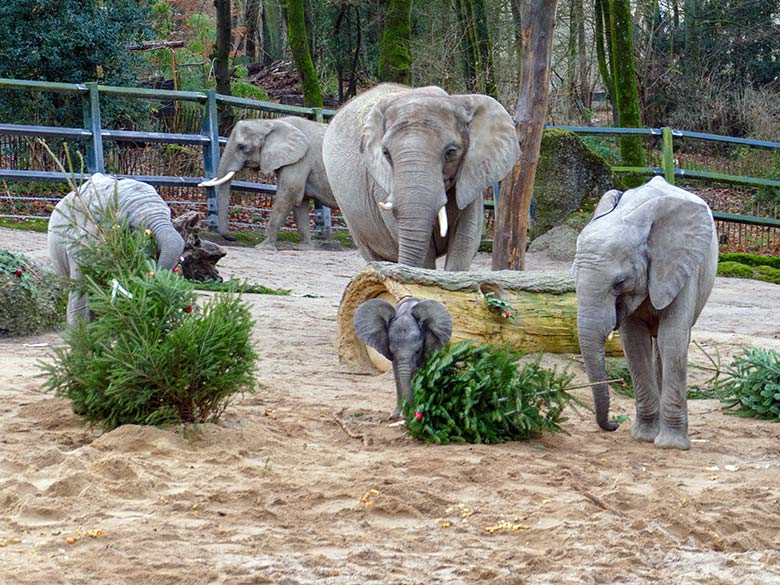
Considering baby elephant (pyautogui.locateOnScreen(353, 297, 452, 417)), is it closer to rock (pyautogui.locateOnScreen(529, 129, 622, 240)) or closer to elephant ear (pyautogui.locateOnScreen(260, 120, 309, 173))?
elephant ear (pyautogui.locateOnScreen(260, 120, 309, 173))

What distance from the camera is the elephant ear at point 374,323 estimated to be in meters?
6.55

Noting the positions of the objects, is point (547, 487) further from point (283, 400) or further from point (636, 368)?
point (283, 400)

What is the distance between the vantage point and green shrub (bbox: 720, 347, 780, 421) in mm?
7664

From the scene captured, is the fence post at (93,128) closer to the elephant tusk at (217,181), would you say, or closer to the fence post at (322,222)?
the elephant tusk at (217,181)

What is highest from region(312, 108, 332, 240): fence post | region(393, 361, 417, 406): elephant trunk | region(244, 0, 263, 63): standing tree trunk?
region(244, 0, 263, 63): standing tree trunk

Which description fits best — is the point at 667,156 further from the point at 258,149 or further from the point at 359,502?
the point at 359,502

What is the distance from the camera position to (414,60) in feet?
85.6

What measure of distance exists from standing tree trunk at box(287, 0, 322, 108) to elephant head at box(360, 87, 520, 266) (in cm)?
1283

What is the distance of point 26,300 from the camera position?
977 cm

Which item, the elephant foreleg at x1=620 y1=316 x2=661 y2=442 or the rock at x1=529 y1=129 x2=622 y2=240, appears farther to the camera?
the rock at x1=529 y1=129 x2=622 y2=240

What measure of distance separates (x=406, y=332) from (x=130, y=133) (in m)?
11.6

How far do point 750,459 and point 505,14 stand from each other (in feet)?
83.6

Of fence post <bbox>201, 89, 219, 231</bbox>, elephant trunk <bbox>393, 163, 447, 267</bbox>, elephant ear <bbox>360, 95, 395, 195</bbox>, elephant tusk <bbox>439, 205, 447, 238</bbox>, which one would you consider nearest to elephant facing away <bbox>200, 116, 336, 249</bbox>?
fence post <bbox>201, 89, 219, 231</bbox>

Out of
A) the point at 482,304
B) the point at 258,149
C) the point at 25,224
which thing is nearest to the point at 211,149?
the point at 258,149
